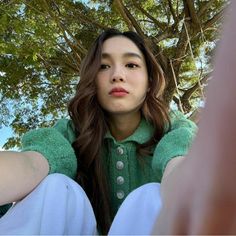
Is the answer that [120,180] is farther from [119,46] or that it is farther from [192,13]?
[192,13]

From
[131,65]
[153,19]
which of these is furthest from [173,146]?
[153,19]

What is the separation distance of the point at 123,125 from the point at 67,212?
0.49 metres

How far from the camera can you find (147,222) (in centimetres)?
83

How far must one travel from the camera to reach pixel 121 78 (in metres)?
1.33

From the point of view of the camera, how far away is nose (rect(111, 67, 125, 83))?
1333 mm

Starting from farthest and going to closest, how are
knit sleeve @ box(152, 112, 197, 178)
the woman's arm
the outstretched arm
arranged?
knit sleeve @ box(152, 112, 197, 178), the woman's arm, the outstretched arm

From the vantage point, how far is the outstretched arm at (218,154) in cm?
21

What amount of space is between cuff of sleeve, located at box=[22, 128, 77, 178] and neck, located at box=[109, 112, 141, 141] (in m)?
0.21

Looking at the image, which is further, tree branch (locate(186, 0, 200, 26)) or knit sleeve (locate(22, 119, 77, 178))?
tree branch (locate(186, 0, 200, 26))

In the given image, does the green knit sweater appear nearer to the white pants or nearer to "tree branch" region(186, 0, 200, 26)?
the white pants

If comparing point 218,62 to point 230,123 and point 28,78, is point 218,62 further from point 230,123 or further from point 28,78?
point 28,78

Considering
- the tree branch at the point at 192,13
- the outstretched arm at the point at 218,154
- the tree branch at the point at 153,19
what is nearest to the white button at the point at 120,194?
the outstretched arm at the point at 218,154

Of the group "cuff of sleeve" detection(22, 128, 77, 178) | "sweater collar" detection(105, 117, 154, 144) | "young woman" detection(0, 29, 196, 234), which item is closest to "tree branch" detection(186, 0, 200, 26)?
"young woman" detection(0, 29, 196, 234)

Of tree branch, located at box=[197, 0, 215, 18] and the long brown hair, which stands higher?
tree branch, located at box=[197, 0, 215, 18]
